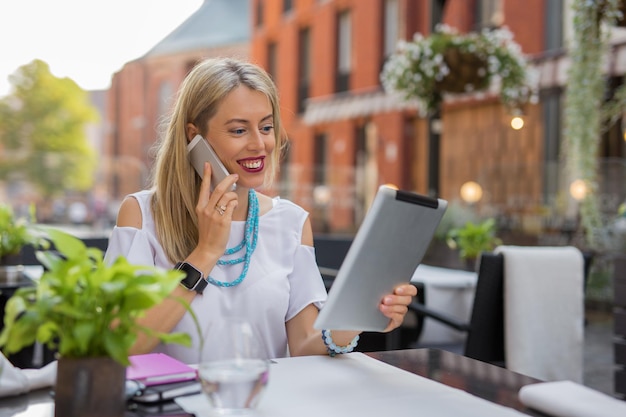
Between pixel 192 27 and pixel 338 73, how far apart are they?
12823 millimetres

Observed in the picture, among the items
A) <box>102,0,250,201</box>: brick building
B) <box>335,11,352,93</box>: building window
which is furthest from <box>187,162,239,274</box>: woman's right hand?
<box>102,0,250,201</box>: brick building

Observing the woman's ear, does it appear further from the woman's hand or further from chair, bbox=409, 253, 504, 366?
chair, bbox=409, 253, 504, 366

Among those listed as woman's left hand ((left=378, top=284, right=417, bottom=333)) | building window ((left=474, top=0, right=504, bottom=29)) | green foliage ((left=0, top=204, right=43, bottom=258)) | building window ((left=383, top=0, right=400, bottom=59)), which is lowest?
woman's left hand ((left=378, top=284, right=417, bottom=333))

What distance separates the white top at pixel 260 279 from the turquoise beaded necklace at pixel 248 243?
0.02 meters

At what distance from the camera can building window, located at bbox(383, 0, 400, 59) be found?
49.0 ft

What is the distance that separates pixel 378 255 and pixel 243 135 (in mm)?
766

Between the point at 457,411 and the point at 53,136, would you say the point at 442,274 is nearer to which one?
the point at 457,411

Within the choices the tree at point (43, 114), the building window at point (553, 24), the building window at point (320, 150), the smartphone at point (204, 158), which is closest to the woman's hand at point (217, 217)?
the smartphone at point (204, 158)

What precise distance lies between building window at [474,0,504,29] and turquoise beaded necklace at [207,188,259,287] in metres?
10.4

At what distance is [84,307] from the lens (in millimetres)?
1011

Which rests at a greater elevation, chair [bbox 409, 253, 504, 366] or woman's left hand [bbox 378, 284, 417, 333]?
woman's left hand [bbox 378, 284, 417, 333]

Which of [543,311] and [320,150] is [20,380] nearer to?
[543,311]

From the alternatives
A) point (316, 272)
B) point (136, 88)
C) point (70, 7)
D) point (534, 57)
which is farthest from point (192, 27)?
point (316, 272)

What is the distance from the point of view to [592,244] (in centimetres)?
762
